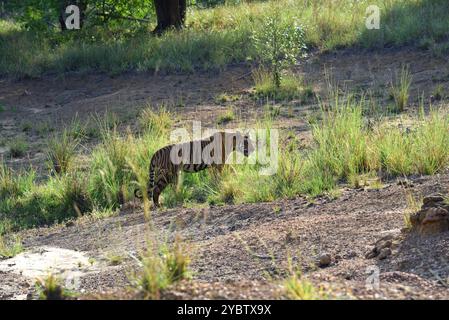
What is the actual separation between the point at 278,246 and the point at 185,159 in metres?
3.90

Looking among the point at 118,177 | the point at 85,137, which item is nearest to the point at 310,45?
the point at 85,137

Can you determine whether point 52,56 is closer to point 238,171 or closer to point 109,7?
point 109,7

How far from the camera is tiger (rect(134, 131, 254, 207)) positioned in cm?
1177

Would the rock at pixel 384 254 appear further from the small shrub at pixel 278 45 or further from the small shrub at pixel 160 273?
the small shrub at pixel 278 45

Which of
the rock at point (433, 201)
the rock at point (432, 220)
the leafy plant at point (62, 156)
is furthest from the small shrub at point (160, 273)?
the leafy plant at point (62, 156)

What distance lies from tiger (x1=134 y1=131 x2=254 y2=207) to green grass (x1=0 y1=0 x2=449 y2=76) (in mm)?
7043

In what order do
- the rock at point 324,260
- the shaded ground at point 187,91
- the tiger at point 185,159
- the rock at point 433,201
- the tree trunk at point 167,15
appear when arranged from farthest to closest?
the tree trunk at point 167,15 < the shaded ground at point 187,91 < the tiger at point 185,159 < the rock at point 433,201 < the rock at point 324,260

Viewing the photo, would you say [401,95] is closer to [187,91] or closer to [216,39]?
[187,91]

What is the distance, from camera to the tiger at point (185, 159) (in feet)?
38.6

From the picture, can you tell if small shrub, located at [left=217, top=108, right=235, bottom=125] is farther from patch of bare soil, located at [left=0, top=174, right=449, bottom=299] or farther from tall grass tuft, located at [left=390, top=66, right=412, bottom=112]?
patch of bare soil, located at [left=0, top=174, right=449, bottom=299]

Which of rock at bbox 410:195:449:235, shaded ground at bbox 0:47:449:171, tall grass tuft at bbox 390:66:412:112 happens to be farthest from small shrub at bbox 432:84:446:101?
rock at bbox 410:195:449:235

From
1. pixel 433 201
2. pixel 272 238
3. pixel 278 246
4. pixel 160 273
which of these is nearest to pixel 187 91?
pixel 272 238

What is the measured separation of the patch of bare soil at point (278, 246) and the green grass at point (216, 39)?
8.80 metres

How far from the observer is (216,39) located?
2008 cm
